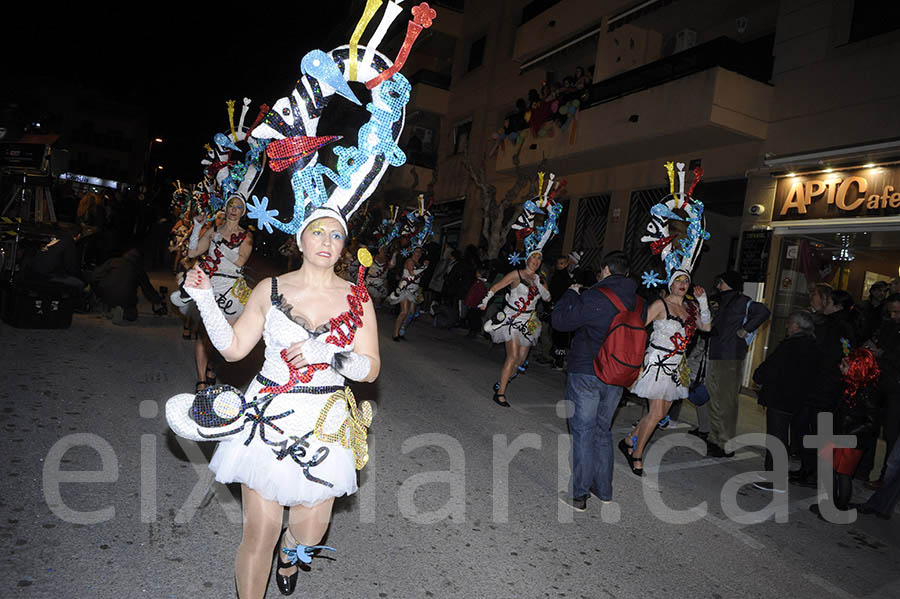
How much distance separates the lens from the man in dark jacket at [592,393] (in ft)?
16.3

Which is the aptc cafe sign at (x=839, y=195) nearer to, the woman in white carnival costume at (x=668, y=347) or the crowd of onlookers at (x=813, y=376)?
the crowd of onlookers at (x=813, y=376)

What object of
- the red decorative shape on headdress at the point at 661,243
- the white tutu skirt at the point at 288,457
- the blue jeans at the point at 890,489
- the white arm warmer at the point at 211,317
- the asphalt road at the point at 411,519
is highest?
the red decorative shape on headdress at the point at 661,243

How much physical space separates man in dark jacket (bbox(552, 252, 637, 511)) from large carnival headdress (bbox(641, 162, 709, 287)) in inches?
62.9

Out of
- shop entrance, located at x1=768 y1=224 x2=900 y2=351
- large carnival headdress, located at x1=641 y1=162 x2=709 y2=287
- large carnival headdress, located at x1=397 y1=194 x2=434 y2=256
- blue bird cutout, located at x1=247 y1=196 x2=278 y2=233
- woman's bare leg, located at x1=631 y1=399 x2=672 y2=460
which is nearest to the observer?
blue bird cutout, located at x1=247 y1=196 x2=278 y2=233

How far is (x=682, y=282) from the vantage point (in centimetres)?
621

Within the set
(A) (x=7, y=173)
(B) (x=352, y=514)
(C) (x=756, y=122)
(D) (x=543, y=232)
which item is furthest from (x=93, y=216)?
(C) (x=756, y=122)

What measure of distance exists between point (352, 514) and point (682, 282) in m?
4.00

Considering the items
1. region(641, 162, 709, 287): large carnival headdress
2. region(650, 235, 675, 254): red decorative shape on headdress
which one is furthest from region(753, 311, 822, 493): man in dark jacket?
region(650, 235, 675, 254): red decorative shape on headdress

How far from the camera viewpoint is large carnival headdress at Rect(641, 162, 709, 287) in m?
6.62

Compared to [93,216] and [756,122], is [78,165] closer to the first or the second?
[93,216]

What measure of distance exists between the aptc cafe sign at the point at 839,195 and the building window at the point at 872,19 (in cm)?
239

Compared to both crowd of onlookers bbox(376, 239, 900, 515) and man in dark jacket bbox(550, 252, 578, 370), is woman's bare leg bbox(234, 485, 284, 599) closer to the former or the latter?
crowd of onlookers bbox(376, 239, 900, 515)

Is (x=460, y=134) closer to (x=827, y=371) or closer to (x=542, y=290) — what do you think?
(x=542, y=290)

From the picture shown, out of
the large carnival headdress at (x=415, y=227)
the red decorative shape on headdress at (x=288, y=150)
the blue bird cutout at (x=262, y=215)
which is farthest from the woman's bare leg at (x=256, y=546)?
the large carnival headdress at (x=415, y=227)
